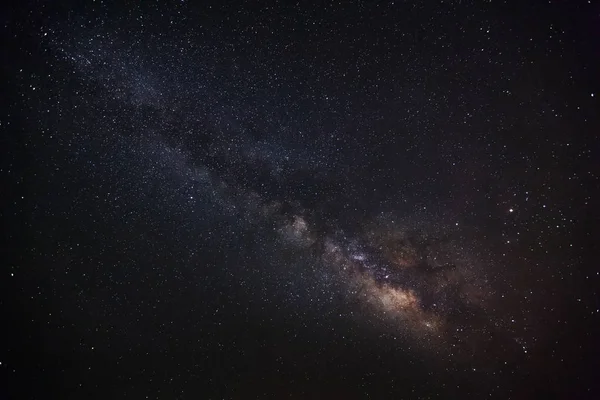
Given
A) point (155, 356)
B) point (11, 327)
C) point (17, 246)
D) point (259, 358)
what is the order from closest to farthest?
point (17, 246)
point (11, 327)
point (155, 356)
point (259, 358)

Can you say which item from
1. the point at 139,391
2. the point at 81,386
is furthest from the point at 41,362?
the point at 139,391

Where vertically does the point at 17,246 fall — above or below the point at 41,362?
above

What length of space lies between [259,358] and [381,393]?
87.6 inches

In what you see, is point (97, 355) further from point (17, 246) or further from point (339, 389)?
point (339, 389)

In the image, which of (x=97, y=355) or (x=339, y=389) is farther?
(x=339, y=389)

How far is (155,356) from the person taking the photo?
540 centimetres

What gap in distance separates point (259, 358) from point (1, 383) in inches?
165

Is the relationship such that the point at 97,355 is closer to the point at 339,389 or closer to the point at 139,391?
the point at 139,391

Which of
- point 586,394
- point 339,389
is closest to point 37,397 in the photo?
point 339,389

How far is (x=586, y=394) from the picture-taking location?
554 centimetres

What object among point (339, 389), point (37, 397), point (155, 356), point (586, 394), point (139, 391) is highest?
point (586, 394)

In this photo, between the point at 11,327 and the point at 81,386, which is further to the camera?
the point at 81,386

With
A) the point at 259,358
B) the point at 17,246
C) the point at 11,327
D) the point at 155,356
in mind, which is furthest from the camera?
the point at 259,358

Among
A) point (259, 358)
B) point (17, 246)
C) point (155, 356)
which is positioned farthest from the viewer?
point (259, 358)
